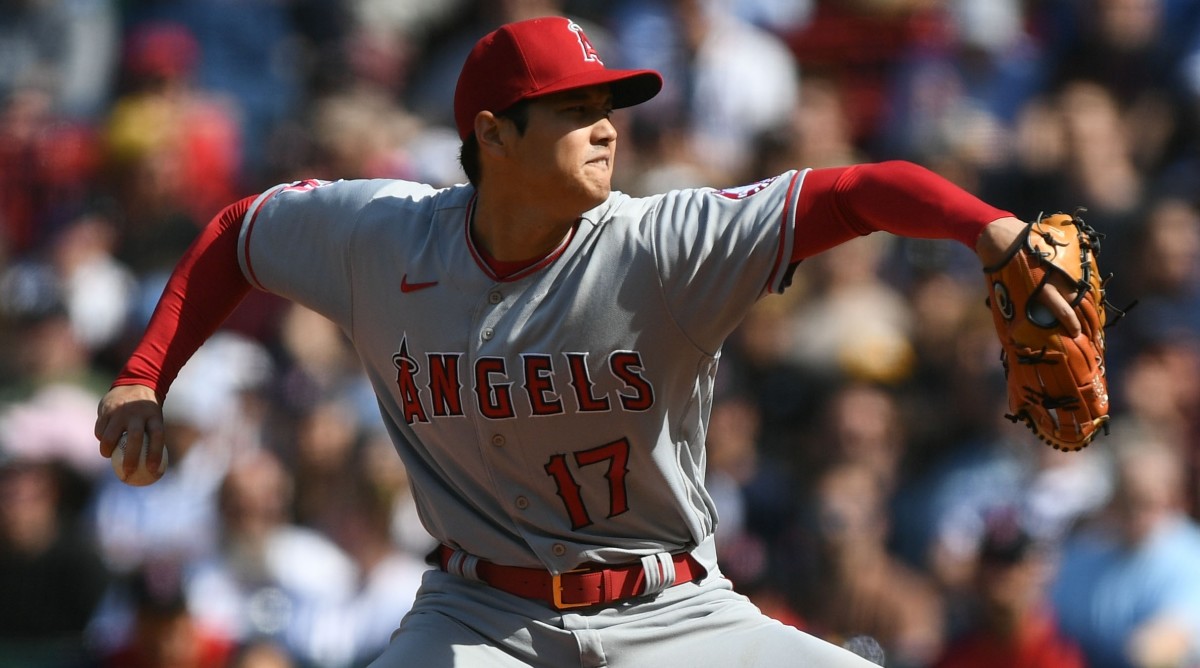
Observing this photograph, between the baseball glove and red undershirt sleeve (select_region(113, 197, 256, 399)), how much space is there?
1.82m

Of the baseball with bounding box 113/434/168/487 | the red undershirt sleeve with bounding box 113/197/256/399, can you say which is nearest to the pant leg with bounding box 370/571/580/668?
the baseball with bounding box 113/434/168/487

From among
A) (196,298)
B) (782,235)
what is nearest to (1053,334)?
(782,235)

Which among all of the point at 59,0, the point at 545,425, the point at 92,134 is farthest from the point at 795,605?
the point at 59,0

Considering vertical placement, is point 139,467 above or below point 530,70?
below

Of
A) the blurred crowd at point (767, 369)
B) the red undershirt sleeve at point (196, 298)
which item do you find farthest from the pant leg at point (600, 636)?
the blurred crowd at point (767, 369)

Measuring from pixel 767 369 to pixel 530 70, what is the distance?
3706 mm

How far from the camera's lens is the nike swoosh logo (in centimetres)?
369

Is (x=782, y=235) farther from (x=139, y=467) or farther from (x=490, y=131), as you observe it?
(x=139, y=467)

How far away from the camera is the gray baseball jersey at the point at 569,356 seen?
11.5 feet

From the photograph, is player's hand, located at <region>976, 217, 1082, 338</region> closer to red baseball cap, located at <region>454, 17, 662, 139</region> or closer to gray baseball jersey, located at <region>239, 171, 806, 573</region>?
gray baseball jersey, located at <region>239, 171, 806, 573</region>

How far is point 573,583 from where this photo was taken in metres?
3.59

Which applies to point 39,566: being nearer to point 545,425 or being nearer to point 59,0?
point 545,425

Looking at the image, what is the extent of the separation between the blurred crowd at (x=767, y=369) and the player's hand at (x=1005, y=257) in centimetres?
263

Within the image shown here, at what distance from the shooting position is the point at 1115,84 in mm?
7316
